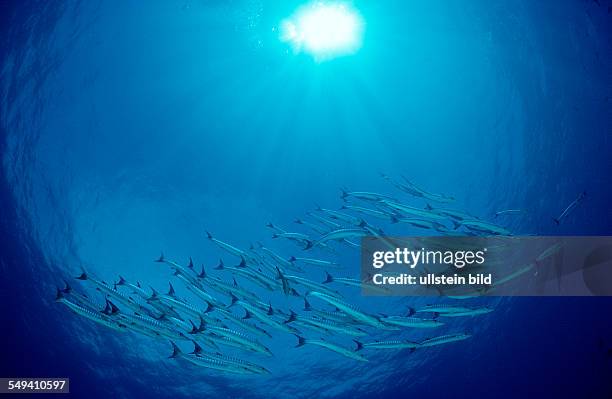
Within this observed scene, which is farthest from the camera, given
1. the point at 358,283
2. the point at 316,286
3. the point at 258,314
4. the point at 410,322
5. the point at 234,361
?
the point at 316,286

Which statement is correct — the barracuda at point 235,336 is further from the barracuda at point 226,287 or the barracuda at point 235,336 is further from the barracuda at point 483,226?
the barracuda at point 483,226

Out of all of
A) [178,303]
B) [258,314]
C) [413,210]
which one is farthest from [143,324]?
[413,210]

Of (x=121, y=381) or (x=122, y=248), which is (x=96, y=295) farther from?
(x=121, y=381)

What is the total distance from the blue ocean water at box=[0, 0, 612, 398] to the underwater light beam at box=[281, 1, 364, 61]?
1.27 ft

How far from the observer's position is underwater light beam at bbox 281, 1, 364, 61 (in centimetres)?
1257

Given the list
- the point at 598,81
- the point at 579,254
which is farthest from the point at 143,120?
the point at 579,254

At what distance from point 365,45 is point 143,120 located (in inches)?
375

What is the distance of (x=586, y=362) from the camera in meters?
21.9

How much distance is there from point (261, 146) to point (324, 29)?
587 centimetres

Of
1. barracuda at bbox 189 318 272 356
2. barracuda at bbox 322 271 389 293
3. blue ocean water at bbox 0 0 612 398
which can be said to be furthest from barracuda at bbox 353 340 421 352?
blue ocean water at bbox 0 0 612 398

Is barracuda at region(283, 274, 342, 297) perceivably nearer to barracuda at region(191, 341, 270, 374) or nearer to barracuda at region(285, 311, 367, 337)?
barracuda at region(285, 311, 367, 337)

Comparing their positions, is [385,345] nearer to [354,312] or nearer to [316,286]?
[354,312]

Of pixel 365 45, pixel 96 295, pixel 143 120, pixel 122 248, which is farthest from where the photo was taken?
pixel 96 295

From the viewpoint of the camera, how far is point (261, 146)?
17.1 metres
